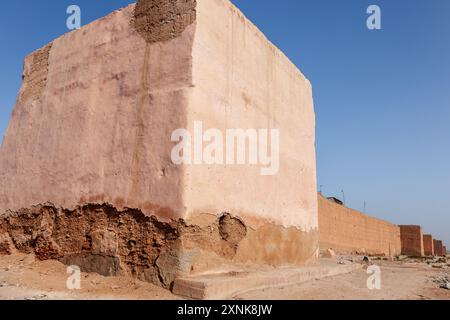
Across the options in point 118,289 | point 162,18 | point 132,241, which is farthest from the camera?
point 162,18

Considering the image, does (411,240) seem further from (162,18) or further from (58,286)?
(58,286)

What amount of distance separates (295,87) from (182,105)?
3002mm

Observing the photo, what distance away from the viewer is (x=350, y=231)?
1867 cm

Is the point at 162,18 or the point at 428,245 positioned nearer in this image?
the point at 162,18

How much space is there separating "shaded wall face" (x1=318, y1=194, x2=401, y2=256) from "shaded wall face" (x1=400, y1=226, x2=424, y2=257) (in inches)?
145

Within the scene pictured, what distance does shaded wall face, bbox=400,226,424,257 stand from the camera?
30.4 metres

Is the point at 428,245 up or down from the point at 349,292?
down

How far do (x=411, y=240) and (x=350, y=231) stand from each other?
15.1 metres

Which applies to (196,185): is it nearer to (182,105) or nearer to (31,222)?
(182,105)

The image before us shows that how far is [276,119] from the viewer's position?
5.52 metres

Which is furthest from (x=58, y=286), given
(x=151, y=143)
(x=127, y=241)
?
(x=151, y=143)

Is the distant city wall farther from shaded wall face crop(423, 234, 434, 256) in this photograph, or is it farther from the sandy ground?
the sandy ground

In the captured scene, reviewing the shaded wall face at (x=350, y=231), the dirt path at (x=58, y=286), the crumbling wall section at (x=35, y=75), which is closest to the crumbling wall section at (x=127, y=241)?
the dirt path at (x=58, y=286)

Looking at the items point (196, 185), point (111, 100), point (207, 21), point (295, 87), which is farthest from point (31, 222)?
point (295, 87)
